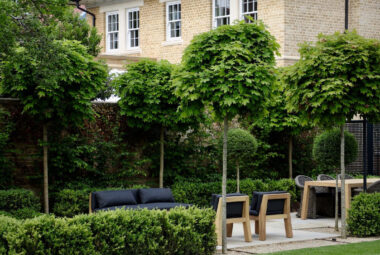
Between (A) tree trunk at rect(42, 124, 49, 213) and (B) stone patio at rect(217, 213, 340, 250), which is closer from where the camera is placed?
(B) stone patio at rect(217, 213, 340, 250)

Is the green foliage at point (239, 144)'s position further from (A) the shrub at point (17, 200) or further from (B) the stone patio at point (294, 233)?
(A) the shrub at point (17, 200)

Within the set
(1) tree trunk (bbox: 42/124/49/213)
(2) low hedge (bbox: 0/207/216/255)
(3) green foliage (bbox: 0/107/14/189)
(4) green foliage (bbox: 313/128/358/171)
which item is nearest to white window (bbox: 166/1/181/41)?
(4) green foliage (bbox: 313/128/358/171)

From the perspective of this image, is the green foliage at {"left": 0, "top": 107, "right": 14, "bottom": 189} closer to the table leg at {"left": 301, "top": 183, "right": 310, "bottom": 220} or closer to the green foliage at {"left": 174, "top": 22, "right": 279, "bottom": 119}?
the green foliage at {"left": 174, "top": 22, "right": 279, "bottom": 119}

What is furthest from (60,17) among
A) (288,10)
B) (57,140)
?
(288,10)

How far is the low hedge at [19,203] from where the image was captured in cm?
1123

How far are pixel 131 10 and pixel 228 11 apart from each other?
5.15m

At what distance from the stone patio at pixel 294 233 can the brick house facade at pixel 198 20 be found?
6.10 metres

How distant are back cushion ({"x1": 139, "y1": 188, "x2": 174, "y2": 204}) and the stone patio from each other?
1510 mm

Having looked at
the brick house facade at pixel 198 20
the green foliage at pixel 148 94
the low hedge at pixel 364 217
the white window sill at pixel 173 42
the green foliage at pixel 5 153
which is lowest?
the low hedge at pixel 364 217

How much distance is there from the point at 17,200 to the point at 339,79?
6462mm

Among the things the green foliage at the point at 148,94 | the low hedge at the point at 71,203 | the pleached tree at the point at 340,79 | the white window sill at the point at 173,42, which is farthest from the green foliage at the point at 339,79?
the white window sill at the point at 173,42

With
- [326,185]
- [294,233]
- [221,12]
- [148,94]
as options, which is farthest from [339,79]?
[221,12]

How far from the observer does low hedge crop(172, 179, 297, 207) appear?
14.0 meters

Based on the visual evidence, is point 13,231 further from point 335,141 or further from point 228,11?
point 228,11
